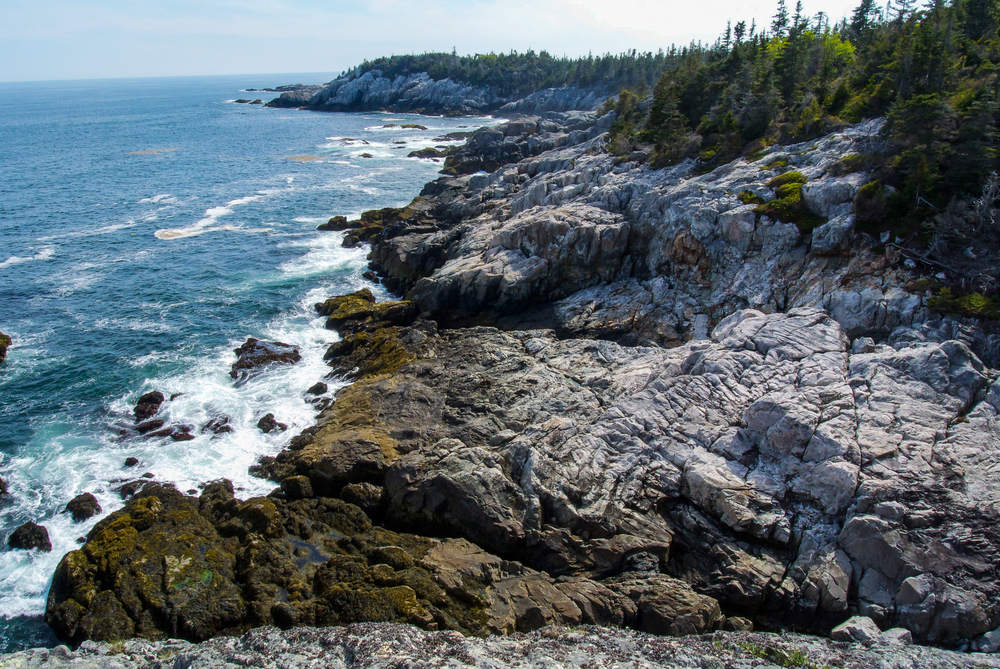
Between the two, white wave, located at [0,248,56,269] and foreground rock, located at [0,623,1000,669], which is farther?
white wave, located at [0,248,56,269]

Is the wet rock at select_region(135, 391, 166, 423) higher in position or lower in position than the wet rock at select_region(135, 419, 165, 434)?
higher

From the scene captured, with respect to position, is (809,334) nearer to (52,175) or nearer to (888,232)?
(888,232)

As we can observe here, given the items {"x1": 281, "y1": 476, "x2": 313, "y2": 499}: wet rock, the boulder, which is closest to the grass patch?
the boulder

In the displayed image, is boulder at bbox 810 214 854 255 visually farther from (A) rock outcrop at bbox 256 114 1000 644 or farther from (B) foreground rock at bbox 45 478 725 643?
(B) foreground rock at bbox 45 478 725 643

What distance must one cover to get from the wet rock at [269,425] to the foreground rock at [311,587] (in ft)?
30.2

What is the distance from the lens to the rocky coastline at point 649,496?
1902 cm

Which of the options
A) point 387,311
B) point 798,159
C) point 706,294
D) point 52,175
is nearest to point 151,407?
point 387,311

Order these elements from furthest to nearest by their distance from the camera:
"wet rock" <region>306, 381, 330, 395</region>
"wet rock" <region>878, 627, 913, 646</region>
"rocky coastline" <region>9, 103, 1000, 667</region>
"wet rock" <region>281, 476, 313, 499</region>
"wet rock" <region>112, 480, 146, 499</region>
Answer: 1. "wet rock" <region>306, 381, 330, 395</region>
2. "wet rock" <region>112, 480, 146, 499</region>
3. "wet rock" <region>281, 476, 313, 499</region>
4. "rocky coastline" <region>9, 103, 1000, 667</region>
5. "wet rock" <region>878, 627, 913, 646</region>

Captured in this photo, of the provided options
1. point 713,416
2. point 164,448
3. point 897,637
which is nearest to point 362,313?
point 164,448

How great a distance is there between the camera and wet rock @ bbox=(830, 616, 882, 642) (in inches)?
685

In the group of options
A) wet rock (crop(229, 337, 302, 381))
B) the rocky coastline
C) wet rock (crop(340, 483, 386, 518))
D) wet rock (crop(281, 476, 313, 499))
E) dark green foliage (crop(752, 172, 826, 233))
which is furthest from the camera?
wet rock (crop(229, 337, 302, 381))

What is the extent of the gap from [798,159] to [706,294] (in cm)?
1381

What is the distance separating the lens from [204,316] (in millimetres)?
47625

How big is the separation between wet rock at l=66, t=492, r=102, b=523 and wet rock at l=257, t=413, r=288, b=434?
8.78 m
